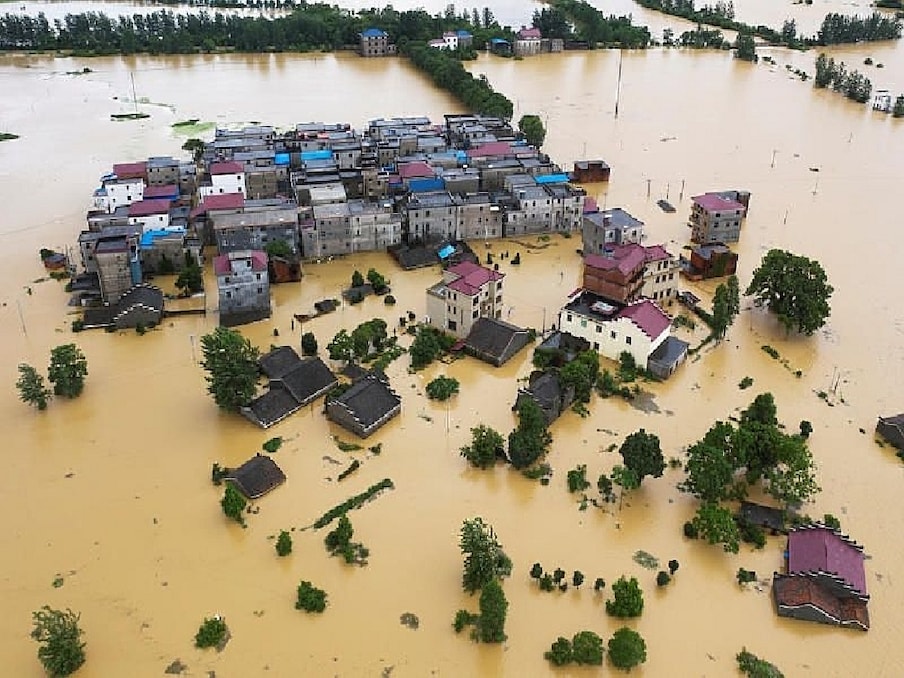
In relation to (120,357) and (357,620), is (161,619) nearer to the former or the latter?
(357,620)

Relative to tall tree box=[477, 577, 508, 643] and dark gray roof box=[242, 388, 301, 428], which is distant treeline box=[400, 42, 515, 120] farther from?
tall tree box=[477, 577, 508, 643]

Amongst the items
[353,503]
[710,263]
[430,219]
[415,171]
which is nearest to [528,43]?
[415,171]

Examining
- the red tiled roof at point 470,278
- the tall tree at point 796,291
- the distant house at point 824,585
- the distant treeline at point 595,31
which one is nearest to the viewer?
the distant house at point 824,585

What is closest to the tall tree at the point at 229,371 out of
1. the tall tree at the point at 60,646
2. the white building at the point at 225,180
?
the tall tree at the point at 60,646

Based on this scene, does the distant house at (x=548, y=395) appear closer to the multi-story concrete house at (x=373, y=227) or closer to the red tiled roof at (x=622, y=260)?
the red tiled roof at (x=622, y=260)

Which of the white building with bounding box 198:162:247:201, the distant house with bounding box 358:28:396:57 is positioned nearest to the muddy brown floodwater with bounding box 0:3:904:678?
the white building with bounding box 198:162:247:201

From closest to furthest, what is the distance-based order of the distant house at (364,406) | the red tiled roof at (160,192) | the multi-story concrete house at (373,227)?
the distant house at (364,406), the multi-story concrete house at (373,227), the red tiled roof at (160,192)
